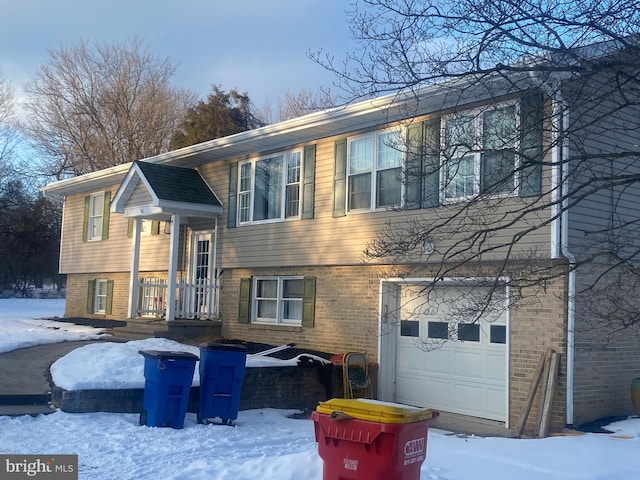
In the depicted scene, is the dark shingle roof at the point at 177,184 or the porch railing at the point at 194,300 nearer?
the dark shingle roof at the point at 177,184

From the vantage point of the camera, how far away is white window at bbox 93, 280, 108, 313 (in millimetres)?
22203

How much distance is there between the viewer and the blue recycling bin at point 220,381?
10.4m

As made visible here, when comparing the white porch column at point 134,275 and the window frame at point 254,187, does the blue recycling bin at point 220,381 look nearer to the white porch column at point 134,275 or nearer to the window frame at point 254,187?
the window frame at point 254,187

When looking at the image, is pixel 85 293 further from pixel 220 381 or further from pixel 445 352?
pixel 445 352

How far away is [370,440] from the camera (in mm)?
5793

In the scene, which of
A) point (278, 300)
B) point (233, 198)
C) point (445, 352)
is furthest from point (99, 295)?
point (445, 352)

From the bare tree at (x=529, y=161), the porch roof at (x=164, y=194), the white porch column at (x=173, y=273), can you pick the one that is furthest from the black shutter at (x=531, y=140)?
the white porch column at (x=173, y=273)

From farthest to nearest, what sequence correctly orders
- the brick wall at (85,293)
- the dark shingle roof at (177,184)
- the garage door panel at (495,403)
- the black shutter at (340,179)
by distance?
the brick wall at (85,293) → the dark shingle roof at (177,184) → the black shutter at (340,179) → the garage door panel at (495,403)

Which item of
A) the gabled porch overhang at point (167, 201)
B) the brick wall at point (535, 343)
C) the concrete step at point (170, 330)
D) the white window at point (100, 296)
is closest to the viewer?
the brick wall at point (535, 343)

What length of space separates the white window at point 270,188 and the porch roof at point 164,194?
3.25 ft

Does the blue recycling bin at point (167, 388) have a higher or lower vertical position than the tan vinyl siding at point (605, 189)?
lower

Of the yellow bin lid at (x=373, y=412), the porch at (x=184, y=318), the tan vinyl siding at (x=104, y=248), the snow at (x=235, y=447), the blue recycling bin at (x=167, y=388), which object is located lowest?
the snow at (x=235, y=447)

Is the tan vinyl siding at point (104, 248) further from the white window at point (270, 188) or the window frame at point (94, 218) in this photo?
the white window at point (270, 188)

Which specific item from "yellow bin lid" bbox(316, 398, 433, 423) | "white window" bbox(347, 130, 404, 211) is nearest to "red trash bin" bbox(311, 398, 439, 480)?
"yellow bin lid" bbox(316, 398, 433, 423)
